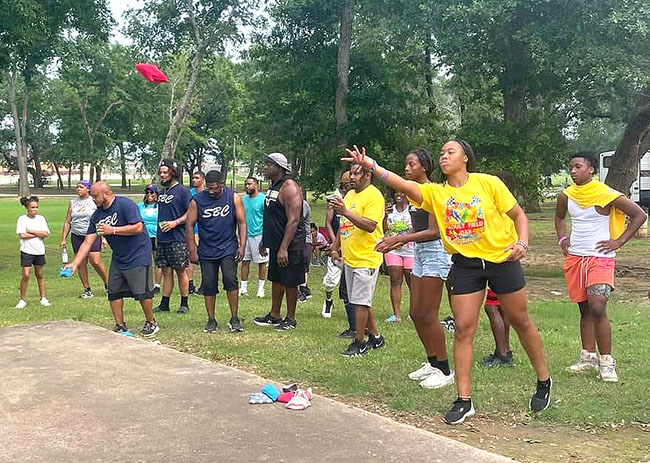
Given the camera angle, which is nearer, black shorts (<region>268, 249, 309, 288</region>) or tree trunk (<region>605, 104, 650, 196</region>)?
black shorts (<region>268, 249, 309, 288</region>)

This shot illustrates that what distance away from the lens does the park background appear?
5250 millimetres

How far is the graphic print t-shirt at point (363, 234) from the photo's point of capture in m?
6.63

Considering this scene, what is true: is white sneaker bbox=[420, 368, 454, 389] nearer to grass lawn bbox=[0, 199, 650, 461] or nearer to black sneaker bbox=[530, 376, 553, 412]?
grass lawn bbox=[0, 199, 650, 461]

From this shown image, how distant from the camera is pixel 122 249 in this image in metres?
7.45

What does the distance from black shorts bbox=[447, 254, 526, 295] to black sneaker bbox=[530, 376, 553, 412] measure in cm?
73

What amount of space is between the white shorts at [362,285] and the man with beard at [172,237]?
3.36m

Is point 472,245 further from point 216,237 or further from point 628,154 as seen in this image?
point 628,154

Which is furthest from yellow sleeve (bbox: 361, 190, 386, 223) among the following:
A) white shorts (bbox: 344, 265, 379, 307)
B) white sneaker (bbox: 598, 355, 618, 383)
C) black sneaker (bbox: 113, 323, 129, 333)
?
black sneaker (bbox: 113, 323, 129, 333)

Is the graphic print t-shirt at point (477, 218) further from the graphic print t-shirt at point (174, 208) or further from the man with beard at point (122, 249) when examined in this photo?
the graphic print t-shirt at point (174, 208)

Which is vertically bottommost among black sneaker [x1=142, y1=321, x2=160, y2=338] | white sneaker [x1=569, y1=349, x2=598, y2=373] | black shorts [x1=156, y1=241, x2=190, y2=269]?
black sneaker [x1=142, y1=321, x2=160, y2=338]

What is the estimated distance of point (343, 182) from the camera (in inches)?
305

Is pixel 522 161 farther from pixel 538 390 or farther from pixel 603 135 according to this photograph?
pixel 603 135

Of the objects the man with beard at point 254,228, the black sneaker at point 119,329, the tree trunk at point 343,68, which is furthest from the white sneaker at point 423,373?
the tree trunk at point 343,68

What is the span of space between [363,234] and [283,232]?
4.75ft
